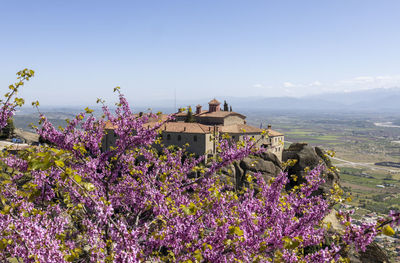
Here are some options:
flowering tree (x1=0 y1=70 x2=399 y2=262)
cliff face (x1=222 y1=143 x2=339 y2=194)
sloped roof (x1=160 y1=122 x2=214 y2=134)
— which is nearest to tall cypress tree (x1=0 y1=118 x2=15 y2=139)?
sloped roof (x1=160 y1=122 x2=214 y2=134)

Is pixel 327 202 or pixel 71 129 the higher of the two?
pixel 71 129

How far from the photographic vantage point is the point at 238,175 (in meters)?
46.4

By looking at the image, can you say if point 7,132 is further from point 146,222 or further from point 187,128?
point 146,222

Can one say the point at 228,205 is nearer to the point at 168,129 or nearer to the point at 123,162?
the point at 123,162

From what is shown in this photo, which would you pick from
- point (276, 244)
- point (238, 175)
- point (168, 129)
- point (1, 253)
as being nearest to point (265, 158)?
point (238, 175)

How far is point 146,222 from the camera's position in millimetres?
11383

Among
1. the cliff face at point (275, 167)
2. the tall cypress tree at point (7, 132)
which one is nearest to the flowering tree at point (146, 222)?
the cliff face at point (275, 167)

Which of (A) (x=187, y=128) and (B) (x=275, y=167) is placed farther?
(A) (x=187, y=128)

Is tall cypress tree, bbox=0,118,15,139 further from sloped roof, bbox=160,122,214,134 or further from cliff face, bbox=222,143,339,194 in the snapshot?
cliff face, bbox=222,143,339,194

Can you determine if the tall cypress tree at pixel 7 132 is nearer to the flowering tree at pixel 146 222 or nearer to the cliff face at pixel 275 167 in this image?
the cliff face at pixel 275 167

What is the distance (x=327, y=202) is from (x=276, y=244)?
365 cm

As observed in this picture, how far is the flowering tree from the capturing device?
6484 mm

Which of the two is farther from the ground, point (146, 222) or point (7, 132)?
point (146, 222)

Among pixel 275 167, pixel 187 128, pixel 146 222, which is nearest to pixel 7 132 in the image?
pixel 187 128
